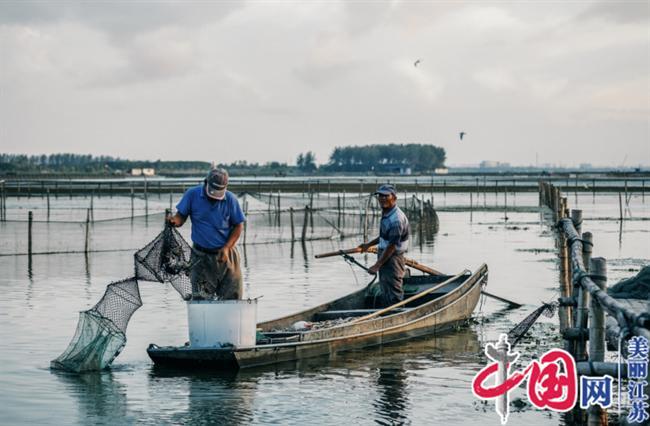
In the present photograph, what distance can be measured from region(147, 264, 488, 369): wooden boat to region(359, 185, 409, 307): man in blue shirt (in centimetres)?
33

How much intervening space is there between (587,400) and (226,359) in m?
5.52

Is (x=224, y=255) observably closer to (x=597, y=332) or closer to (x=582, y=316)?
(x=582, y=316)

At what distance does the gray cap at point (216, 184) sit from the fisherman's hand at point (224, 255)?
2.04 feet

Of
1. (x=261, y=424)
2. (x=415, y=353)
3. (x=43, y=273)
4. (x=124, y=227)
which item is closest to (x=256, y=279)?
(x=43, y=273)

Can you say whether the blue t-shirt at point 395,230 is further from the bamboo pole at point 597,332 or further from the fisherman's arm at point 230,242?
the bamboo pole at point 597,332

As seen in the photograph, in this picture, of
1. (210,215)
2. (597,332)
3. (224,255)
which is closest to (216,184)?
(210,215)

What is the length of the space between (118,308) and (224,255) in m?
1.46

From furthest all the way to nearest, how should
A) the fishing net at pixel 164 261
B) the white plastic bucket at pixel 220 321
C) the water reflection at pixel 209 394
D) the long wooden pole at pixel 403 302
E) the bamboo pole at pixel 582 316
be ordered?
the long wooden pole at pixel 403 302, the fishing net at pixel 164 261, the white plastic bucket at pixel 220 321, the water reflection at pixel 209 394, the bamboo pole at pixel 582 316

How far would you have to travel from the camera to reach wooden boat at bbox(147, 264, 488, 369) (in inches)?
492

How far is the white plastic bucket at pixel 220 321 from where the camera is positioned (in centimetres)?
1225

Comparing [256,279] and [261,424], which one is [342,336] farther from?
[256,279]

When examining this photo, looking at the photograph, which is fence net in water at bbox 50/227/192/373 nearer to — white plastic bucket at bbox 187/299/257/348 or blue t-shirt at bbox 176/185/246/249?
blue t-shirt at bbox 176/185/246/249
